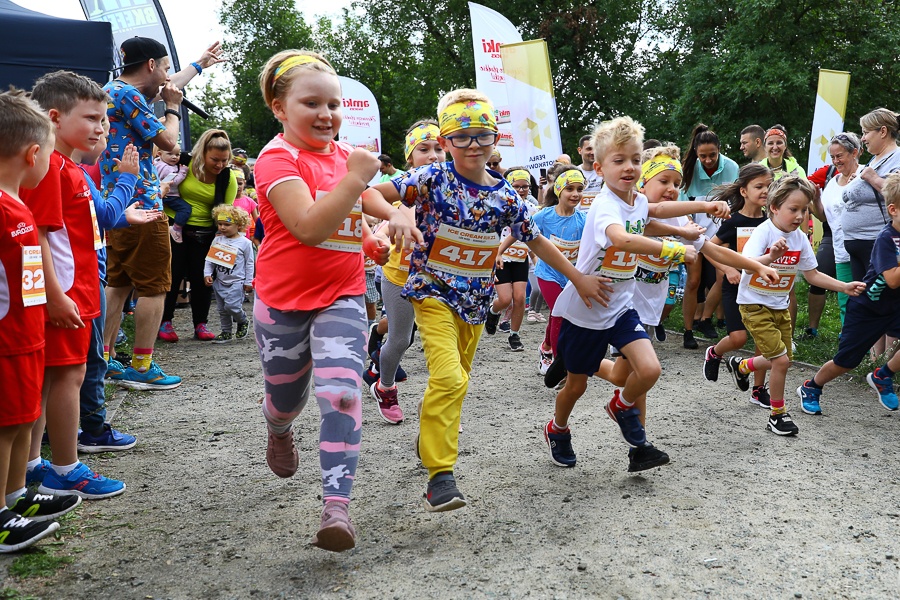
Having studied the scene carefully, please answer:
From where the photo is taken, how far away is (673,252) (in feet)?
13.9

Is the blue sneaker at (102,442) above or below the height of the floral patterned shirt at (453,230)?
below

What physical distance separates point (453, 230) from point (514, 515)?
137 centimetres

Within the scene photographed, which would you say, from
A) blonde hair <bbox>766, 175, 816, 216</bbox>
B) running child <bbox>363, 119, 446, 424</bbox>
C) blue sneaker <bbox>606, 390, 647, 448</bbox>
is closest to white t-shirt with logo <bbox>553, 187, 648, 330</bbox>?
blue sneaker <bbox>606, 390, 647, 448</bbox>

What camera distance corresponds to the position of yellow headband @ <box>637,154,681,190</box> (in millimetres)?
5848

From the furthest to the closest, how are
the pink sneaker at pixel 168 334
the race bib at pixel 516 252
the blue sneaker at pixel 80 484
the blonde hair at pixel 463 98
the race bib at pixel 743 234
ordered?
the pink sneaker at pixel 168 334 → the race bib at pixel 516 252 → the race bib at pixel 743 234 → the blonde hair at pixel 463 98 → the blue sneaker at pixel 80 484

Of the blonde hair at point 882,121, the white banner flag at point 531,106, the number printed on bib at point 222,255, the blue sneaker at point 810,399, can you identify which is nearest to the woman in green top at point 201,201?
the number printed on bib at point 222,255

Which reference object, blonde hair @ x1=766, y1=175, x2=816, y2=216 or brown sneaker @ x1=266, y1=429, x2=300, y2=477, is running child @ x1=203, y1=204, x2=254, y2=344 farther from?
blonde hair @ x1=766, y1=175, x2=816, y2=216

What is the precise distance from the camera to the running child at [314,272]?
325 cm

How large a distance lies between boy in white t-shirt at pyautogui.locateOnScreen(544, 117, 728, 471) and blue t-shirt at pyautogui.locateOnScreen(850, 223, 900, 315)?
1.99 meters

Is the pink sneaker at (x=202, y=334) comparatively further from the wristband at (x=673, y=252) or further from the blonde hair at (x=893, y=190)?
the blonde hair at (x=893, y=190)

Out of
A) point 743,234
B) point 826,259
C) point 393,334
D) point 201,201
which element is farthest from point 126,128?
point 826,259

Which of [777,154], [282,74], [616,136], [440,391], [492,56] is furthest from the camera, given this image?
[492,56]

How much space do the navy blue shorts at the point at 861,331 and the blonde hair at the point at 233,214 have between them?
6.19 m

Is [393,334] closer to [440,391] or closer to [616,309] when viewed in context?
[616,309]
